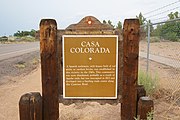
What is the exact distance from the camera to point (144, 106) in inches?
134

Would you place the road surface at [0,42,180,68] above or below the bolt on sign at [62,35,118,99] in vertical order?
below

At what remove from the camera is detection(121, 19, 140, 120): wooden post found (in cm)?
345

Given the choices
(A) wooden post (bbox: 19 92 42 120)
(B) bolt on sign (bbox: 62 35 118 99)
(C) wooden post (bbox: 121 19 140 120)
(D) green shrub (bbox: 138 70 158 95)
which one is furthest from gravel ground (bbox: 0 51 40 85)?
(C) wooden post (bbox: 121 19 140 120)

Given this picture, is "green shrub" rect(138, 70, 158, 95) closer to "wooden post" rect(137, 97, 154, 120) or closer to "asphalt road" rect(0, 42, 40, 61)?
"wooden post" rect(137, 97, 154, 120)

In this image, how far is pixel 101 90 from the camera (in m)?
3.54

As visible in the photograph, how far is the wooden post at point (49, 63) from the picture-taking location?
3.44m

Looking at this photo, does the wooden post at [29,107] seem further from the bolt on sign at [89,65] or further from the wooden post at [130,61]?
the wooden post at [130,61]

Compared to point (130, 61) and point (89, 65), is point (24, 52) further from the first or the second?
point (130, 61)

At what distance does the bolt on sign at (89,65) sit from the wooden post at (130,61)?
12 cm

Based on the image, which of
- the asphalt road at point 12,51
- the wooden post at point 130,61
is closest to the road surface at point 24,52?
the asphalt road at point 12,51

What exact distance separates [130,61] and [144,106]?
0.61 meters

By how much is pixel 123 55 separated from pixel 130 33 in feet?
1.00

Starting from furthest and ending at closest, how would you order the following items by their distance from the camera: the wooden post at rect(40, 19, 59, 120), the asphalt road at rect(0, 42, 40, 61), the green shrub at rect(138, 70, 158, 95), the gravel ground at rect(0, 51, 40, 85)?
the asphalt road at rect(0, 42, 40, 61) → the gravel ground at rect(0, 51, 40, 85) → the green shrub at rect(138, 70, 158, 95) → the wooden post at rect(40, 19, 59, 120)

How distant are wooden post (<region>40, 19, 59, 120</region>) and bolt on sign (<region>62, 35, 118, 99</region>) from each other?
0.13 m
